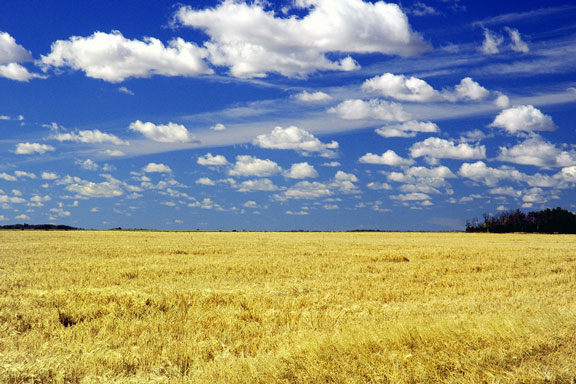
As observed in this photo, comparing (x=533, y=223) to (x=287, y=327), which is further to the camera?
(x=533, y=223)

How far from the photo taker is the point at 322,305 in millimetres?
13109

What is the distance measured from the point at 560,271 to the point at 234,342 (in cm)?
2041

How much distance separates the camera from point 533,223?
14362 cm

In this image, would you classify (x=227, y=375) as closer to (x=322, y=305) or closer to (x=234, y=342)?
(x=234, y=342)

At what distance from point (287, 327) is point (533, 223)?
152 m

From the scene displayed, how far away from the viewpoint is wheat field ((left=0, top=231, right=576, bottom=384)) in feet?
22.2

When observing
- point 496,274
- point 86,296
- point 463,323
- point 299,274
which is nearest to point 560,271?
point 496,274

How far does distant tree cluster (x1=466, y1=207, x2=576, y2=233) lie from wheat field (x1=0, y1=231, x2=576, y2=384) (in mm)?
132646

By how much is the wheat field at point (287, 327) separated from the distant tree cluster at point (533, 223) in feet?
435


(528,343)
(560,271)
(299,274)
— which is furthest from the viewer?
(560,271)

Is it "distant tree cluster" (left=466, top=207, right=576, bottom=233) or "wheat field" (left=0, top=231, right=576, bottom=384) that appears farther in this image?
"distant tree cluster" (left=466, top=207, right=576, bottom=233)

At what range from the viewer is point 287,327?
34.1 feet

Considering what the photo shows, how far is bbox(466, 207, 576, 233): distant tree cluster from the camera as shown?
136 metres

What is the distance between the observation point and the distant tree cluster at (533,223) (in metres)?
136
